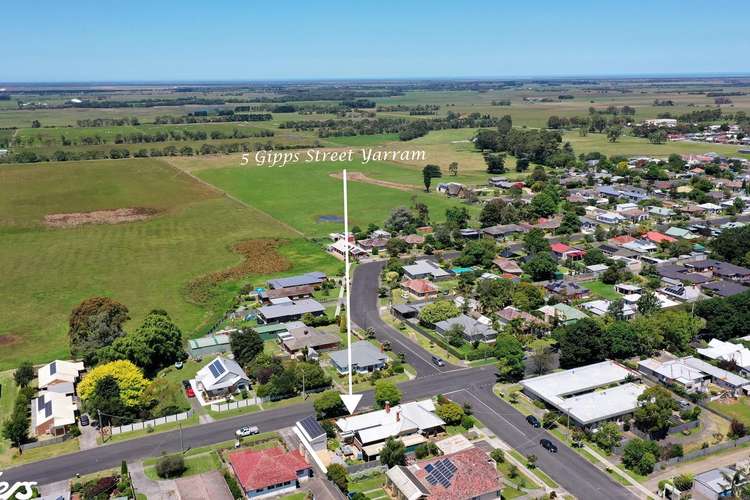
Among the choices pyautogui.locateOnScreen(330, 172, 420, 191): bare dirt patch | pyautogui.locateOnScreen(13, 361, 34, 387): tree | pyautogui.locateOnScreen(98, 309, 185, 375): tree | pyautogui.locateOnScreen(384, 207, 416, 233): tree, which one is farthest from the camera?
pyautogui.locateOnScreen(330, 172, 420, 191): bare dirt patch

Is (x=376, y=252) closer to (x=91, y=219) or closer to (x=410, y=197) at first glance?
(x=410, y=197)

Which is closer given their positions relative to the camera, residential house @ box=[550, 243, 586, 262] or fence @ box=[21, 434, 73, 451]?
fence @ box=[21, 434, 73, 451]

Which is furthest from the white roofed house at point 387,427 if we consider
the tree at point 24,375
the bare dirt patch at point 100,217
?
the bare dirt patch at point 100,217

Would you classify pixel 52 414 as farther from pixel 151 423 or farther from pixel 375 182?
pixel 375 182

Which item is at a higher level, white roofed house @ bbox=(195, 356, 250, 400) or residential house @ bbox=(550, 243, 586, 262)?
residential house @ bbox=(550, 243, 586, 262)

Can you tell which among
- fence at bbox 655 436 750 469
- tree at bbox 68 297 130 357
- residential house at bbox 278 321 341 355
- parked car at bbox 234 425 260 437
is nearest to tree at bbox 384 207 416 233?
residential house at bbox 278 321 341 355

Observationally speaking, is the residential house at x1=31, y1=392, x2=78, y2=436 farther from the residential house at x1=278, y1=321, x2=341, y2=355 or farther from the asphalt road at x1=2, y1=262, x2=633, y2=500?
the residential house at x1=278, y1=321, x2=341, y2=355

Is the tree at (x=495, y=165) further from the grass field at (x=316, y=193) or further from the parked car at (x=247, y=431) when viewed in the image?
the parked car at (x=247, y=431)
